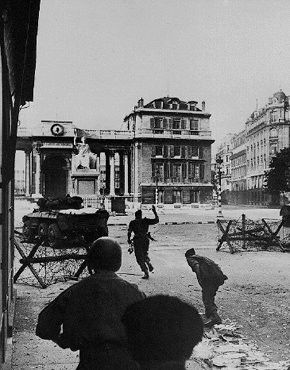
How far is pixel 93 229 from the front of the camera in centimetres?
1570

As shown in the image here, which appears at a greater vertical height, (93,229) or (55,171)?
(55,171)

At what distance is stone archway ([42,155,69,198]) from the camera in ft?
196

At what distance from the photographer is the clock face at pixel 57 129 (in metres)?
55.9

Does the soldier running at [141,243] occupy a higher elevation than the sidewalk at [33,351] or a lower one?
higher

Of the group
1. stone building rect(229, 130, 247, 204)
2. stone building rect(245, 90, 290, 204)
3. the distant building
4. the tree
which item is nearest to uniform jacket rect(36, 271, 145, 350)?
the tree

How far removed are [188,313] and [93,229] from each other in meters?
13.9

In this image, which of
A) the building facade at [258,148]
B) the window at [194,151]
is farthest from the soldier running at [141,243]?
the window at [194,151]

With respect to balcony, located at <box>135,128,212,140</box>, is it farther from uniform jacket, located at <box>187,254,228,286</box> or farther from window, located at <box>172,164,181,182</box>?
uniform jacket, located at <box>187,254,228,286</box>

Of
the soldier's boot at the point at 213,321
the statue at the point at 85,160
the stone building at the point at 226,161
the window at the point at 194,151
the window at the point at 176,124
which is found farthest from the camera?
the stone building at the point at 226,161

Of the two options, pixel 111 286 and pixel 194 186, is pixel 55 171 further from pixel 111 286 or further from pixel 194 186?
pixel 111 286

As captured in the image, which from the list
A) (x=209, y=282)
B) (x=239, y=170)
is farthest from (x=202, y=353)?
(x=239, y=170)

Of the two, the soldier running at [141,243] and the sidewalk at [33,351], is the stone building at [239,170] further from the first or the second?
the sidewalk at [33,351]

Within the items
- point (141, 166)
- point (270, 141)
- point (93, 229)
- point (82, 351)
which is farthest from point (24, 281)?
point (270, 141)

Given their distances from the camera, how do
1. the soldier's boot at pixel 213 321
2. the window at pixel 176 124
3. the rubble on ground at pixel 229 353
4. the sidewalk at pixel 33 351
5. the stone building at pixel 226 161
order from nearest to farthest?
the rubble on ground at pixel 229 353
the sidewalk at pixel 33 351
the soldier's boot at pixel 213 321
the window at pixel 176 124
the stone building at pixel 226 161
